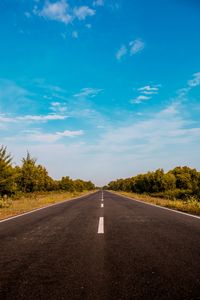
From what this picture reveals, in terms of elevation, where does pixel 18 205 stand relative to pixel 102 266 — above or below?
above

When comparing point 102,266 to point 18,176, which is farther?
point 18,176

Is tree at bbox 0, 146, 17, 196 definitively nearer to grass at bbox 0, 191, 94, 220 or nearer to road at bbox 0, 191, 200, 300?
grass at bbox 0, 191, 94, 220

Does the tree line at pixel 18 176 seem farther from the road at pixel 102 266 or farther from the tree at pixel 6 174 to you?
the road at pixel 102 266

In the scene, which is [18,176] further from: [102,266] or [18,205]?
[102,266]

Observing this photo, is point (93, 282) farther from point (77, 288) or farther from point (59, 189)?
point (59, 189)

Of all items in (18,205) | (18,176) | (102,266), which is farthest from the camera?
(18,176)

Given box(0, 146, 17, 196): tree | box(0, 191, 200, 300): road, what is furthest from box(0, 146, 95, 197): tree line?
box(0, 191, 200, 300): road

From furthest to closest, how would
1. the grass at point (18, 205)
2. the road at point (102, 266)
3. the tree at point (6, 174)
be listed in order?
the tree at point (6, 174)
the grass at point (18, 205)
the road at point (102, 266)

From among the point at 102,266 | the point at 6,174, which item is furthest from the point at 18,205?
the point at 102,266

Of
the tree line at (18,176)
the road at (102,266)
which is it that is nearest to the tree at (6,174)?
the tree line at (18,176)

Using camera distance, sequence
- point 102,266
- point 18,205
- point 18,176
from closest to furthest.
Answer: point 102,266 → point 18,205 → point 18,176

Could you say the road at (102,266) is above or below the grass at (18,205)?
below

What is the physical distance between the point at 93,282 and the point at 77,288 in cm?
27

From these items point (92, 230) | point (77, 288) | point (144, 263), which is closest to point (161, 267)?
point (144, 263)
